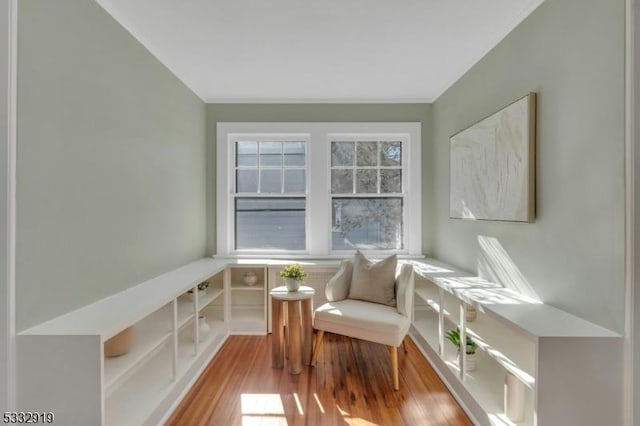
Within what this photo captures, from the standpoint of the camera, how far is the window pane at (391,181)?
372 cm

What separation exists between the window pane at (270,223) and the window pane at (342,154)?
598mm

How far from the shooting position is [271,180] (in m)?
3.77

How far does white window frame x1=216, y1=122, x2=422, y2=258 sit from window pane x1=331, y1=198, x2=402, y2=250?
0.26 ft

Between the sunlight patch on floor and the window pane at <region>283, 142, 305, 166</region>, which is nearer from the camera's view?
the sunlight patch on floor

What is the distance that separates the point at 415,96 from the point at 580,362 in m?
2.82

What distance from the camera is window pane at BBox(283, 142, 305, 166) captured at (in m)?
3.74

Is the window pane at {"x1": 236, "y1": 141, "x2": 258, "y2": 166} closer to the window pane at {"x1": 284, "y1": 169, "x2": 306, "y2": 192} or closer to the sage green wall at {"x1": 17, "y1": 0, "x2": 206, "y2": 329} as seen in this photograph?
the window pane at {"x1": 284, "y1": 169, "x2": 306, "y2": 192}

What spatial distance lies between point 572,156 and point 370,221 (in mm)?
2239

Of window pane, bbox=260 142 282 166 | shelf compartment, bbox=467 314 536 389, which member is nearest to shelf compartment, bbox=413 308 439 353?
shelf compartment, bbox=467 314 536 389

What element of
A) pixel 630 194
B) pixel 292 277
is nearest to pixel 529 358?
pixel 630 194

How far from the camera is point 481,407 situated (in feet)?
6.27

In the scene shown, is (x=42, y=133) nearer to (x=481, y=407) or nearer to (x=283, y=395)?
(x=283, y=395)

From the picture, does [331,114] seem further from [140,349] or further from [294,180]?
[140,349]

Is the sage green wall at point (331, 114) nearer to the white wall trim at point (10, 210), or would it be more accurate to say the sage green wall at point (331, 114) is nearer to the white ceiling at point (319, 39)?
the white ceiling at point (319, 39)
